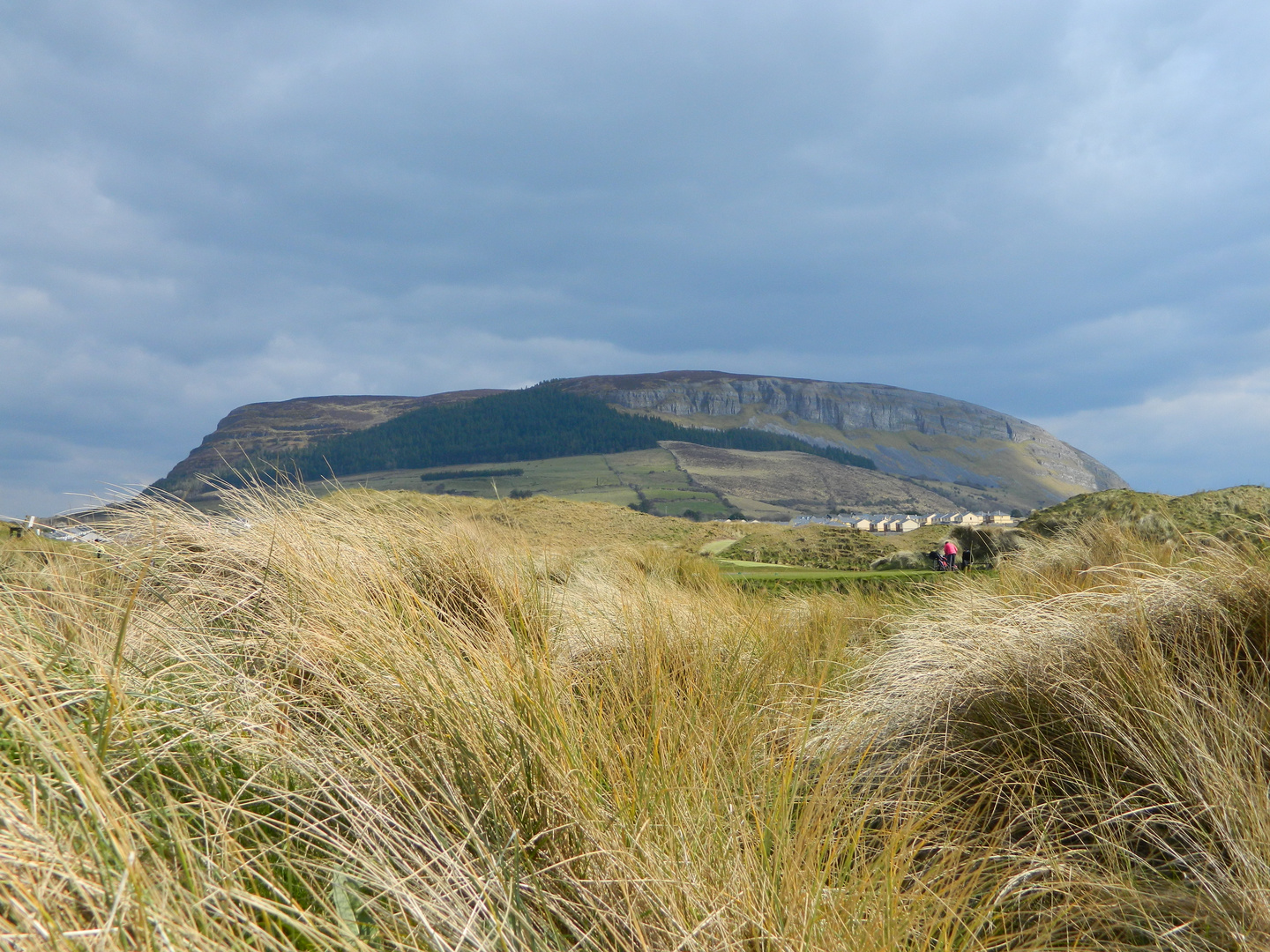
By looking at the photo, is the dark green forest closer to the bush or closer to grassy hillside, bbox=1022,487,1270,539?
the bush

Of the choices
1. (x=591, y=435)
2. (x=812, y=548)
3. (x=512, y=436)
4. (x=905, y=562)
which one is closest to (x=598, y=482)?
(x=591, y=435)

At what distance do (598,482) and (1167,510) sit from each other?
9910 centimetres

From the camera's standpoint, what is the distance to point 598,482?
351 feet

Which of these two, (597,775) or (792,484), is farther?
(792,484)

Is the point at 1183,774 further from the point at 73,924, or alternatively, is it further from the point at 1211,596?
the point at 73,924

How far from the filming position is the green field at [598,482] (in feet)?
297

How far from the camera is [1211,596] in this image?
133 inches

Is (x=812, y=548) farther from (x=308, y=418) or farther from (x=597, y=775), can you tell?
(x=308, y=418)

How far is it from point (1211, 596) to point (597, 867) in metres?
3.01

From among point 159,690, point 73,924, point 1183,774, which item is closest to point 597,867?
point 73,924

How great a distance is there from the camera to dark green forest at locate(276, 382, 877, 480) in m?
133

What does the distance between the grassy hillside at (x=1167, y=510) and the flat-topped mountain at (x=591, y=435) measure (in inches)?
3913

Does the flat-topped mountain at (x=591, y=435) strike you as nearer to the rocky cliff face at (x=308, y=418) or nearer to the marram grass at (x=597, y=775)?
the rocky cliff face at (x=308, y=418)

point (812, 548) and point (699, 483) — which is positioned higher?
point (699, 483)
